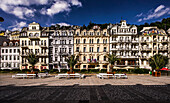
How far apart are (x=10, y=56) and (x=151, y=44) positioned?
55248 millimetres

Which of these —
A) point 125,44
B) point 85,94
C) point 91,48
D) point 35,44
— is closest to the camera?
point 85,94

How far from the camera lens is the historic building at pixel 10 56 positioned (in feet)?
139

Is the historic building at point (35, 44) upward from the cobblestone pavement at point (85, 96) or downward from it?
upward

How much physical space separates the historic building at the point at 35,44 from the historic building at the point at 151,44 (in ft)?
117

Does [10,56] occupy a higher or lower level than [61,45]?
lower

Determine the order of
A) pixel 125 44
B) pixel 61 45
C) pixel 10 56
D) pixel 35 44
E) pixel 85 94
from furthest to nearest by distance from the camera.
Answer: pixel 10 56 → pixel 35 44 → pixel 61 45 → pixel 125 44 → pixel 85 94

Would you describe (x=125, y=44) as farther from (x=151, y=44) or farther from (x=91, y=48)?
(x=91, y=48)

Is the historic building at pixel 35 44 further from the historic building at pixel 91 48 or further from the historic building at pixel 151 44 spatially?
the historic building at pixel 151 44

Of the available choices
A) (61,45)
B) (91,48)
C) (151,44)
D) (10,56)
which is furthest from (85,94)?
(10,56)

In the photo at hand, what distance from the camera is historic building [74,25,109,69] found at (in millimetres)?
39656

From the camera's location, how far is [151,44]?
40.2 meters

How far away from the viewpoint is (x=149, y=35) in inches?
1591

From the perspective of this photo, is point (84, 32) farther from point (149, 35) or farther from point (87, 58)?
point (149, 35)

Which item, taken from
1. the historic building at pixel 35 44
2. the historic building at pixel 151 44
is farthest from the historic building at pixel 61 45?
the historic building at pixel 151 44
